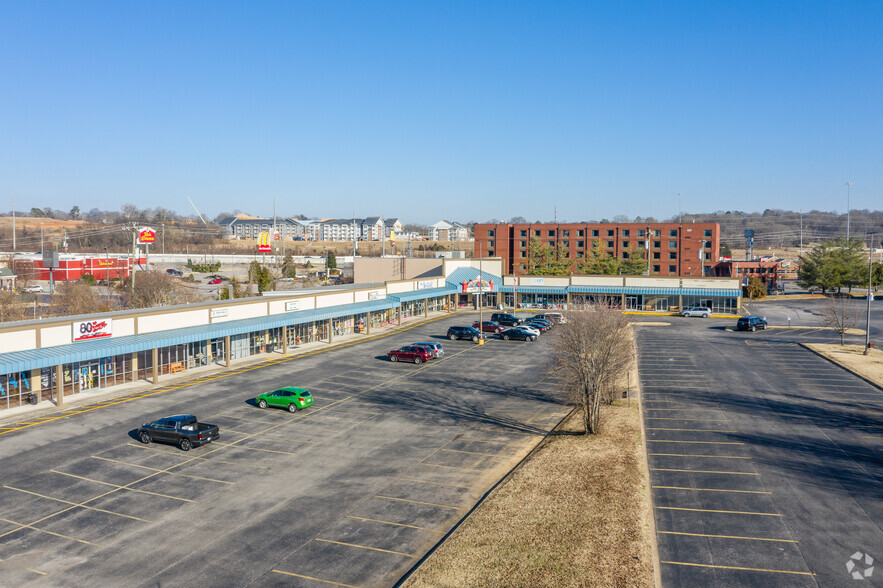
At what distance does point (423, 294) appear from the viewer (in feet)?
248

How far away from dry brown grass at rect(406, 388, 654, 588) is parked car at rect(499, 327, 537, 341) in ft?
107

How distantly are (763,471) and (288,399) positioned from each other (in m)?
24.8

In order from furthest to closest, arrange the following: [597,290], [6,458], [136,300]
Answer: [597,290], [136,300], [6,458]

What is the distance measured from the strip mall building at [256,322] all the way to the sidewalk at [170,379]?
1.70ft

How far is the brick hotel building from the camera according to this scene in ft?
390

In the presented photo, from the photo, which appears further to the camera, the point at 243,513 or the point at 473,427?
the point at 473,427

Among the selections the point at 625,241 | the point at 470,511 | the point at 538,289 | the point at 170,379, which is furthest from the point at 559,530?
the point at 625,241

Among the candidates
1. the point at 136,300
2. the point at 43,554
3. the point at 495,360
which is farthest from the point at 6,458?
the point at 136,300

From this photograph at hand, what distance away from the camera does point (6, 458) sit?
26.6m

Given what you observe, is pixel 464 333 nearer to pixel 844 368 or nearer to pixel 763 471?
pixel 844 368

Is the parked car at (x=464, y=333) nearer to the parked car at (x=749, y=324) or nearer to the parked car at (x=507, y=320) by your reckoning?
the parked car at (x=507, y=320)

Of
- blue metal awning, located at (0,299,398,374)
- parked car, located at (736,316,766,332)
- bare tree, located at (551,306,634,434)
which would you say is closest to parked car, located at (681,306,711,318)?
parked car, located at (736,316,766,332)

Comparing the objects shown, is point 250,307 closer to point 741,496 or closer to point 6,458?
point 6,458

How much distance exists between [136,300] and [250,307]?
3095cm
